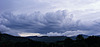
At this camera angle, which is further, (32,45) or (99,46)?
(32,45)

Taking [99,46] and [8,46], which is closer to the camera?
[99,46]

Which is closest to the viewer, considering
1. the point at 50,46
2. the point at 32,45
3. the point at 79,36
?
the point at 50,46

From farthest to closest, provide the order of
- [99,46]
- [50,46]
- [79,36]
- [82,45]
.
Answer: [79,36] → [50,46] → [82,45] → [99,46]

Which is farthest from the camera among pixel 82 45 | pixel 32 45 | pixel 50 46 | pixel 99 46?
pixel 32 45

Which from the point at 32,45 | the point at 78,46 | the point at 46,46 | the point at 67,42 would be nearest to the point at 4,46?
the point at 32,45

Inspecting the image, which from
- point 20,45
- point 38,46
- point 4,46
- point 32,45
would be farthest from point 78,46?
point 4,46

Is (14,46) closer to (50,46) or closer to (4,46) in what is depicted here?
(4,46)

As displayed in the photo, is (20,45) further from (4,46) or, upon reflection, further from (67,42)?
(67,42)

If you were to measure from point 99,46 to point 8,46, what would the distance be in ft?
343

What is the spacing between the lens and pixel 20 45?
166 meters

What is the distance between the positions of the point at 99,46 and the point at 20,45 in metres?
98.4

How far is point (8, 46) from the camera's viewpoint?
158 metres

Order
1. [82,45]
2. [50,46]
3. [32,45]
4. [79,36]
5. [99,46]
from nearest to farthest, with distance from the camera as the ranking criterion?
[99,46], [82,45], [50,46], [32,45], [79,36]

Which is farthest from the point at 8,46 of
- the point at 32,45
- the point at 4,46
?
the point at 32,45
